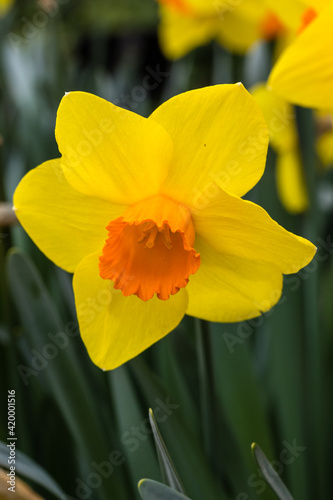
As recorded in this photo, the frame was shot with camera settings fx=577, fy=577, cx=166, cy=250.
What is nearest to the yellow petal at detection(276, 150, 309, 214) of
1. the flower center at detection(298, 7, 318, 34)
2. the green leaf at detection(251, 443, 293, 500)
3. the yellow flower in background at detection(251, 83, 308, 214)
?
the yellow flower in background at detection(251, 83, 308, 214)

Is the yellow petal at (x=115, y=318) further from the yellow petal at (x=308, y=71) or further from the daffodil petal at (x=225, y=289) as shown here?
the yellow petal at (x=308, y=71)

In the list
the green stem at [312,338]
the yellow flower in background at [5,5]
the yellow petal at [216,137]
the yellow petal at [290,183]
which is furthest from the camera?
the yellow flower in background at [5,5]

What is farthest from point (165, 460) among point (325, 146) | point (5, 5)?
A: point (5, 5)

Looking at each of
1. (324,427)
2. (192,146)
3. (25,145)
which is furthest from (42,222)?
(25,145)

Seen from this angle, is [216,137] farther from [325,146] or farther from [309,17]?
[325,146]

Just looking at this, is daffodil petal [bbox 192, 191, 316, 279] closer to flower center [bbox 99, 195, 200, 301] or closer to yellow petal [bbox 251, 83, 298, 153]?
flower center [bbox 99, 195, 200, 301]

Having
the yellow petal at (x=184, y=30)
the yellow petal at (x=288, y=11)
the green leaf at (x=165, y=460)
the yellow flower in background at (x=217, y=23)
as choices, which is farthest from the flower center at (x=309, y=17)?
the yellow petal at (x=184, y=30)
